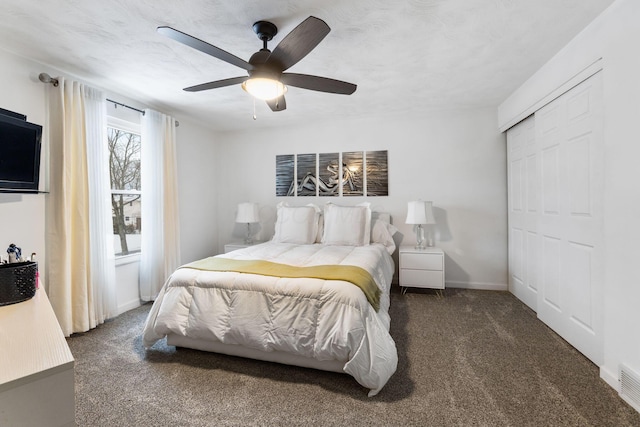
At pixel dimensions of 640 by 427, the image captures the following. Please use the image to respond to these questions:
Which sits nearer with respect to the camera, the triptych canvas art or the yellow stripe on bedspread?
the yellow stripe on bedspread

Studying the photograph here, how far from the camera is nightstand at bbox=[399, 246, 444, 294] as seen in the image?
3.53 metres

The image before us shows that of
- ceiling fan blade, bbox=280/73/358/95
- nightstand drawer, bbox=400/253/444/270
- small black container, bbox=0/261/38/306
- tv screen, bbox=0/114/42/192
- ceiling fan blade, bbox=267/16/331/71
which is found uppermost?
ceiling fan blade, bbox=267/16/331/71

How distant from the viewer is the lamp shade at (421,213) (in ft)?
11.8

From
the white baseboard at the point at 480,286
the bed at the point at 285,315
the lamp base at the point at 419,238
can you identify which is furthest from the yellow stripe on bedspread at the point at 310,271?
the white baseboard at the point at 480,286

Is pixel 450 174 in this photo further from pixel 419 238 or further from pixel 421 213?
pixel 419 238

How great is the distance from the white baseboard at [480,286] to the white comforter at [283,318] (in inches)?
80.1

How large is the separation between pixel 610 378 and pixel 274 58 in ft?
9.61

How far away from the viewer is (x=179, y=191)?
13.1 ft

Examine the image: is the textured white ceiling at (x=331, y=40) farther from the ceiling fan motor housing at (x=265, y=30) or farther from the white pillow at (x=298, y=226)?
the white pillow at (x=298, y=226)

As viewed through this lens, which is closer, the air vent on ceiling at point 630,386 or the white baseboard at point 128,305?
the air vent on ceiling at point 630,386

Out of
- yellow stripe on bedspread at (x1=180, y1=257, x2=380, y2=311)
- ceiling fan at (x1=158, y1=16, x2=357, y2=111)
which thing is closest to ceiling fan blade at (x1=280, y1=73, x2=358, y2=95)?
ceiling fan at (x1=158, y1=16, x2=357, y2=111)

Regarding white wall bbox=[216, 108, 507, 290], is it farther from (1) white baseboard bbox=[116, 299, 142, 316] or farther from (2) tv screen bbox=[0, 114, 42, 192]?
(2) tv screen bbox=[0, 114, 42, 192]

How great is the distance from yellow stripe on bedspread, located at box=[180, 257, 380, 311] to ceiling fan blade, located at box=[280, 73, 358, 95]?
1354 millimetres

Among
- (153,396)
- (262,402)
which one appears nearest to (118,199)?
(153,396)
